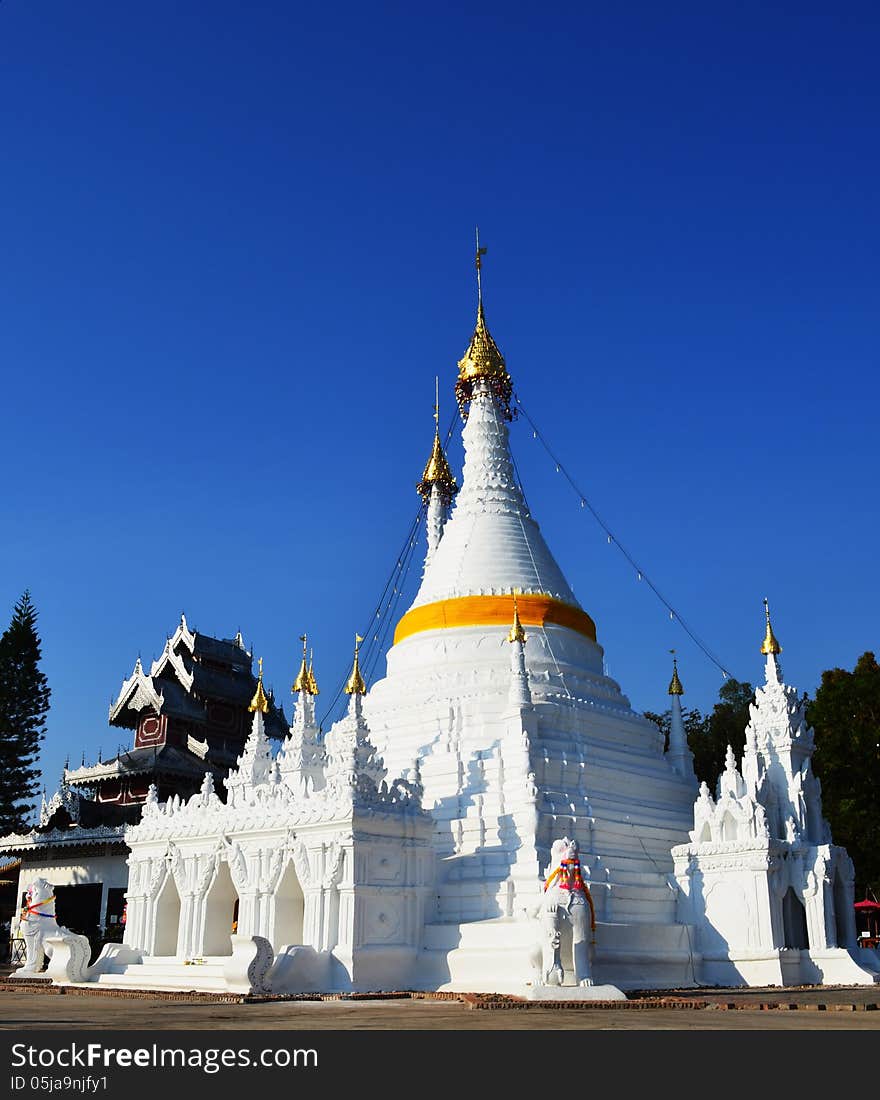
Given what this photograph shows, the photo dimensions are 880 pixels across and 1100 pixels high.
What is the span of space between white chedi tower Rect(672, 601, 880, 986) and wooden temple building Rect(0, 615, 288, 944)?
82.1ft

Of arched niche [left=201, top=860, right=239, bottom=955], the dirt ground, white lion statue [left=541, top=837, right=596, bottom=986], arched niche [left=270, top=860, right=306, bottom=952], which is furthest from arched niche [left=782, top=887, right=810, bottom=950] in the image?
arched niche [left=201, top=860, right=239, bottom=955]

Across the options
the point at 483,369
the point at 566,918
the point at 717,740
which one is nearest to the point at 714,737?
the point at 717,740

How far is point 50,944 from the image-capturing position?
2967 centimetres

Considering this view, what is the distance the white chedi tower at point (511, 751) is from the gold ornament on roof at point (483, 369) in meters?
0.32

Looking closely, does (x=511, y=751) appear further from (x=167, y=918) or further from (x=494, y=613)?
(x=167, y=918)

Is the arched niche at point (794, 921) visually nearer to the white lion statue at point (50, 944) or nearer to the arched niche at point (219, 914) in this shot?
the arched niche at point (219, 914)

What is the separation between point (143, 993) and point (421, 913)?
6566 mm

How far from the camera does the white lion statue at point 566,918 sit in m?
22.6

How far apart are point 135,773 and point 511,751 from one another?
26.9 meters

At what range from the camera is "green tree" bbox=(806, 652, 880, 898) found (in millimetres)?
40438

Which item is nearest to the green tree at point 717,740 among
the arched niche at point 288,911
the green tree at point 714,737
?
the green tree at point 714,737

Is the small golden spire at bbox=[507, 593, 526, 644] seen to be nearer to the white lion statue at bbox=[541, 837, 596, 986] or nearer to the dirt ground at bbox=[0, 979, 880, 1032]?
the white lion statue at bbox=[541, 837, 596, 986]
